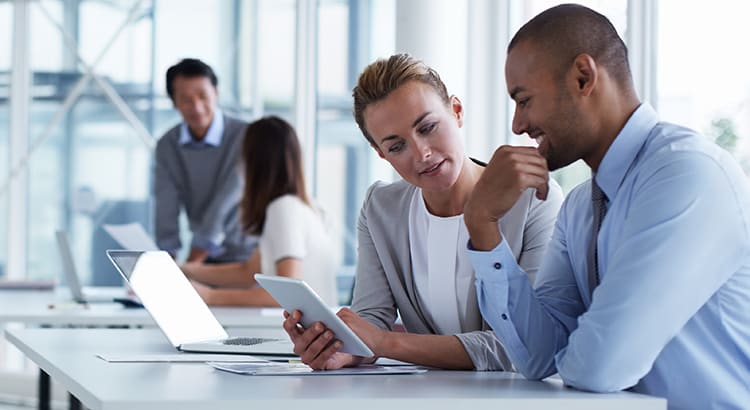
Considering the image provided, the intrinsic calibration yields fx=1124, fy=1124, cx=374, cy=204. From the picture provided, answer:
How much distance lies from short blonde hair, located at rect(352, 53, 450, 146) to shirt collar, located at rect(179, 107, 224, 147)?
285 cm

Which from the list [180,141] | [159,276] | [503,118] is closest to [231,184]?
[180,141]

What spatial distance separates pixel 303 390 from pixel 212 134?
3659 mm

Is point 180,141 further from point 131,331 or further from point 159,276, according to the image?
point 159,276

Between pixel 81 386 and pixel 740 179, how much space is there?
1056 mm

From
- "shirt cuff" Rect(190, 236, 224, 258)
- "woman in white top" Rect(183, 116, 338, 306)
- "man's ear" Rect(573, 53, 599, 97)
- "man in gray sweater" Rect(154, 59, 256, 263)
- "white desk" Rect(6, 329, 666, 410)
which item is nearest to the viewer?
"white desk" Rect(6, 329, 666, 410)

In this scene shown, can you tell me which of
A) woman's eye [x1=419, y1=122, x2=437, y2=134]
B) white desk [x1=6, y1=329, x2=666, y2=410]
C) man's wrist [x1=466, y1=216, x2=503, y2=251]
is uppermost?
woman's eye [x1=419, y1=122, x2=437, y2=134]

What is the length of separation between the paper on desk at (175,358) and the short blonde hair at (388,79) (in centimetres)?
56

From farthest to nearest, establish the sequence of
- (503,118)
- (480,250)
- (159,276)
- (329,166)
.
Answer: (329,166), (503,118), (159,276), (480,250)

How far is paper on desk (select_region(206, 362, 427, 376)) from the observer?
1.89 m

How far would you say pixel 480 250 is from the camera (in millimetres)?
1928

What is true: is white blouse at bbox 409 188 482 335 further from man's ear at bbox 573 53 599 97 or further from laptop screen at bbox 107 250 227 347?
man's ear at bbox 573 53 599 97

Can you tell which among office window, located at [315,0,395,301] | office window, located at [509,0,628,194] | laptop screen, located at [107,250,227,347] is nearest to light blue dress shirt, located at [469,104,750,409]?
laptop screen, located at [107,250,227,347]

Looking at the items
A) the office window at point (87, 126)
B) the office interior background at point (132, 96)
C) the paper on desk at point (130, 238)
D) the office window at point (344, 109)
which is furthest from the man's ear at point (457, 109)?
the office window at point (87, 126)

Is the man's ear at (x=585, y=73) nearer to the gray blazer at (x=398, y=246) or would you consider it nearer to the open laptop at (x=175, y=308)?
the gray blazer at (x=398, y=246)
